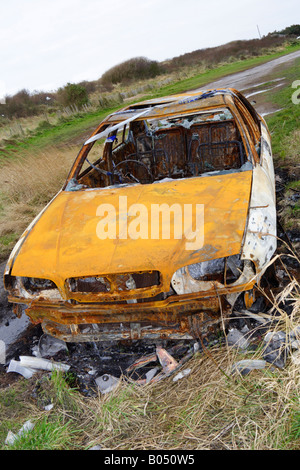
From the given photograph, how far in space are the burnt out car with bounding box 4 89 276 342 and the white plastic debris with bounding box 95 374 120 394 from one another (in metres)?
0.31

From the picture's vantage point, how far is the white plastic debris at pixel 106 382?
277 centimetres

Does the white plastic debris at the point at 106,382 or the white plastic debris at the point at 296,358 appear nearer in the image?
the white plastic debris at the point at 296,358

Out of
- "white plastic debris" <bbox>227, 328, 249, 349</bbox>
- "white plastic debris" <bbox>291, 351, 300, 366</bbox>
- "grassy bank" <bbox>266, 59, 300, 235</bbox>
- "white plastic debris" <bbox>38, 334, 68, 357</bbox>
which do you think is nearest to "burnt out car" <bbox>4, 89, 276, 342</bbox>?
"white plastic debris" <bbox>227, 328, 249, 349</bbox>

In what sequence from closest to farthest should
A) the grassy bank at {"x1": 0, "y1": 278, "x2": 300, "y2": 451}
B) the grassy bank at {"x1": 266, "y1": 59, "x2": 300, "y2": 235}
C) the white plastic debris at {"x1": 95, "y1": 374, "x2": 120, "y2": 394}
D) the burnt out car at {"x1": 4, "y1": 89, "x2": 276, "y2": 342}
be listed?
the grassy bank at {"x1": 0, "y1": 278, "x2": 300, "y2": 451}, the burnt out car at {"x1": 4, "y1": 89, "x2": 276, "y2": 342}, the white plastic debris at {"x1": 95, "y1": 374, "x2": 120, "y2": 394}, the grassy bank at {"x1": 266, "y1": 59, "x2": 300, "y2": 235}

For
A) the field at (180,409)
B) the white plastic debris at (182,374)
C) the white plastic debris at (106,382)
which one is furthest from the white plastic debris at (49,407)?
the white plastic debris at (182,374)

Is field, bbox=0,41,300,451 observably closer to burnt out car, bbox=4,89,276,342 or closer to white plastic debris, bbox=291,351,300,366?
white plastic debris, bbox=291,351,300,366

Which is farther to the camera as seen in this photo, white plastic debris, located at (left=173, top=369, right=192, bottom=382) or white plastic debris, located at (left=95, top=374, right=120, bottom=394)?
white plastic debris, located at (left=95, top=374, right=120, bottom=394)

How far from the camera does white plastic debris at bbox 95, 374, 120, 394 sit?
2.77 metres

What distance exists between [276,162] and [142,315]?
14.4ft

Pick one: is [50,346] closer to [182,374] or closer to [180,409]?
[182,374]

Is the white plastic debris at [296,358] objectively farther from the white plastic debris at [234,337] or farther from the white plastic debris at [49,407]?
the white plastic debris at [49,407]

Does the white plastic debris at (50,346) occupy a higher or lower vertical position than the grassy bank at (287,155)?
lower

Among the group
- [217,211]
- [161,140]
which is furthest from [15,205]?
[217,211]

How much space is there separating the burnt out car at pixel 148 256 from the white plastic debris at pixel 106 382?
12.2 inches
